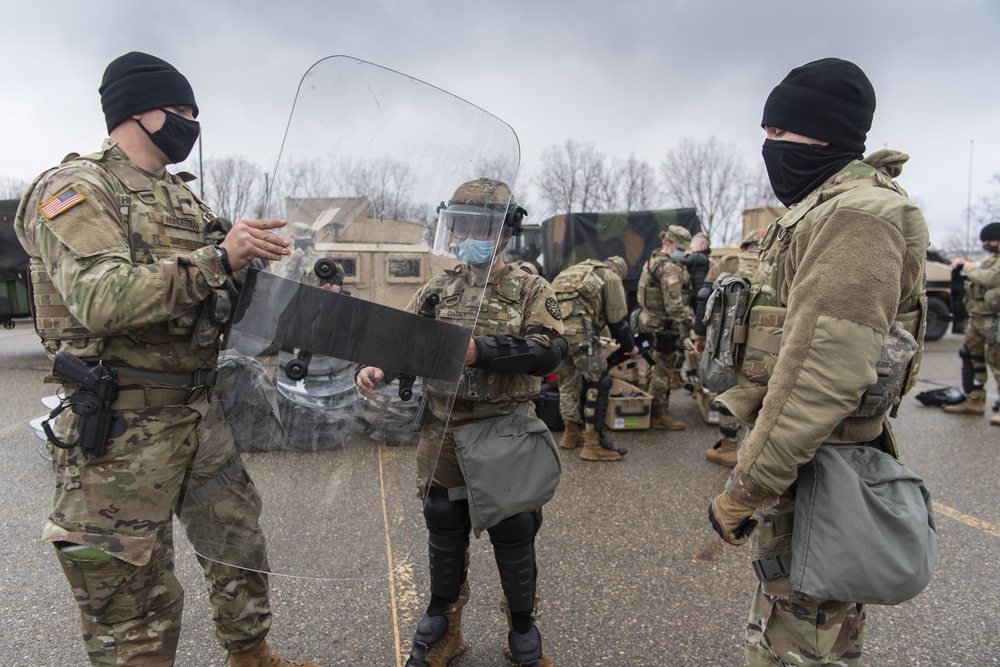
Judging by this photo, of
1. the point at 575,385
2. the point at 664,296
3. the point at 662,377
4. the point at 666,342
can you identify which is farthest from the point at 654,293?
the point at 575,385

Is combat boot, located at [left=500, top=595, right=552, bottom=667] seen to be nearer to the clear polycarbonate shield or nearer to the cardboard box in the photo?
the clear polycarbonate shield

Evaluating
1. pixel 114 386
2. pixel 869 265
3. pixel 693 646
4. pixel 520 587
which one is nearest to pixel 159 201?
pixel 114 386

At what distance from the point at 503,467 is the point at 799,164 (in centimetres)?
141

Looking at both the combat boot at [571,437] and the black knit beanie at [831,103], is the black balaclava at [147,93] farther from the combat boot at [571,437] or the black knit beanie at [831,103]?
the combat boot at [571,437]

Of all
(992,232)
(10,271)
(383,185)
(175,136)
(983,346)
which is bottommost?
(10,271)

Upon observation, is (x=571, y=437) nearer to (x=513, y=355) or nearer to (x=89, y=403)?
(x=513, y=355)

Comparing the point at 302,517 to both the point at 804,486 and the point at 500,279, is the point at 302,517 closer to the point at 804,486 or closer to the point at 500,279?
the point at 500,279

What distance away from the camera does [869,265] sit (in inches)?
59.0

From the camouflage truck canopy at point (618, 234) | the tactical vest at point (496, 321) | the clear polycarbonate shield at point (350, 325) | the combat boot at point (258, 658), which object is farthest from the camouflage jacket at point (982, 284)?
the combat boot at point (258, 658)

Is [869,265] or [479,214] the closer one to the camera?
[869,265]

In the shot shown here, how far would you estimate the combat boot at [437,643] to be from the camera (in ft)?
7.76

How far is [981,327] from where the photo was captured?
668 centimetres

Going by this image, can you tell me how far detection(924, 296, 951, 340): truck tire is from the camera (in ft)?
41.2

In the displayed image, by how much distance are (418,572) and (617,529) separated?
1.34m
